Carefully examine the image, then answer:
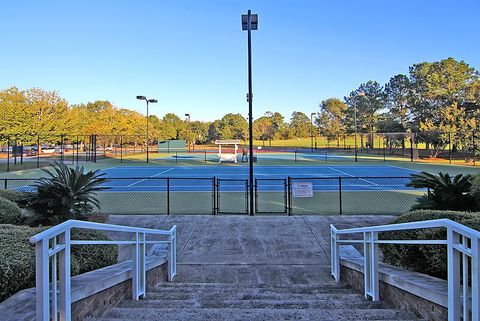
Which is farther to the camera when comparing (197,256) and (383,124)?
(383,124)

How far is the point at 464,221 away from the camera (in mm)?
4621

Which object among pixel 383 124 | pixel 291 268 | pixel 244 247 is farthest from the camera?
pixel 383 124

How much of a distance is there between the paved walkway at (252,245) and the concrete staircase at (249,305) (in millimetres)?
894

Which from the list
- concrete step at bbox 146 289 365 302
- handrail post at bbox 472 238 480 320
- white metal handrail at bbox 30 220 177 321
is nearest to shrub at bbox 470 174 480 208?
concrete step at bbox 146 289 365 302

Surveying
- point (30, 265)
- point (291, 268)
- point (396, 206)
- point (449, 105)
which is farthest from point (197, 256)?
point (449, 105)

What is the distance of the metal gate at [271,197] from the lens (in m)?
12.2

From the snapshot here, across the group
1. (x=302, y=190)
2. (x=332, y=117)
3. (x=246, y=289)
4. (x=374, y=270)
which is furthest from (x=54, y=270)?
(x=332, y=117)

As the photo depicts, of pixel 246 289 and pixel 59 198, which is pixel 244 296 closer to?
pixel 246 289

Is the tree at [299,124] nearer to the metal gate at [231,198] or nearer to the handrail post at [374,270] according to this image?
the metal gate at [231,198]

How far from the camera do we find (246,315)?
340 cm

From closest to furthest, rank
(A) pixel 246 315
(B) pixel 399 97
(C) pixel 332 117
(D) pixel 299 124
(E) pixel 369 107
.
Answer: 1. (A) pixel 246 315
2. (B) pixel 399 97
3. (E) pixel 369 107
4. (C) pixel 332 117
5. (D) pixel 299 124

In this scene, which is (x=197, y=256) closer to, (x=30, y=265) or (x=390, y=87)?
(x=30, y=265)

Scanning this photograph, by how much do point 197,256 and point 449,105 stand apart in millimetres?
44665

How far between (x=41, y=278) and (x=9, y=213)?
19.5ft
